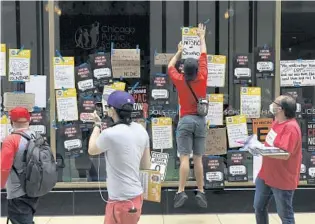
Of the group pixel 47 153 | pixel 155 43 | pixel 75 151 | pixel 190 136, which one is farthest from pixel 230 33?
pixel 47 153

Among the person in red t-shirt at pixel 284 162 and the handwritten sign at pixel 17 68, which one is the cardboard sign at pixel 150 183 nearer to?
the person in red t-shirt at pixel 284 162

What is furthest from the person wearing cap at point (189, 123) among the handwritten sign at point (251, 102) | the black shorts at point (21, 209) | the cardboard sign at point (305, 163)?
the black shorts at point (21, 209)

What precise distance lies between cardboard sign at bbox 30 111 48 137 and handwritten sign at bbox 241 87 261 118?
2722 millimetres

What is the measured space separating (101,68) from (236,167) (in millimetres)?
2309

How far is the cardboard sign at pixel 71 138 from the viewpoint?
7.03m

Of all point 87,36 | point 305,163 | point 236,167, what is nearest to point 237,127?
point 236,167

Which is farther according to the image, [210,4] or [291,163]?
[210,4]

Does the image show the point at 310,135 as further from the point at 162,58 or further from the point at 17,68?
the point at 17,68

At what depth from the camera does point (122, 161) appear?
13.1 feet

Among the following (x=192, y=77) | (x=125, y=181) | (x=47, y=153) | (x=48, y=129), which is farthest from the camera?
(x=48, y=129)

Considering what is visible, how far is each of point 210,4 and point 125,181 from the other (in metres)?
3.87

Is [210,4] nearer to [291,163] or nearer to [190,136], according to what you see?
[190,136]

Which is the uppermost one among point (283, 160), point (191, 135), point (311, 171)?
point (191, 135)

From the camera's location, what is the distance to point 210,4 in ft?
23.4
